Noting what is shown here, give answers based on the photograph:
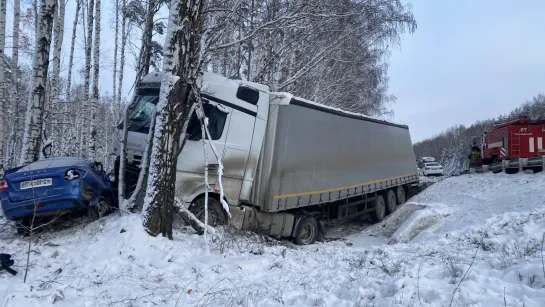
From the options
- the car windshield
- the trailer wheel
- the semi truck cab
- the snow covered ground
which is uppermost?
the semi truck cab

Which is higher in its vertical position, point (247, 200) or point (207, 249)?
point (247, 200)

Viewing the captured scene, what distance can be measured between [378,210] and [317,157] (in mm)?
5171

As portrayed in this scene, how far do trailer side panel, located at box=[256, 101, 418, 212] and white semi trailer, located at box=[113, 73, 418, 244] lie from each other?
0.02 metres

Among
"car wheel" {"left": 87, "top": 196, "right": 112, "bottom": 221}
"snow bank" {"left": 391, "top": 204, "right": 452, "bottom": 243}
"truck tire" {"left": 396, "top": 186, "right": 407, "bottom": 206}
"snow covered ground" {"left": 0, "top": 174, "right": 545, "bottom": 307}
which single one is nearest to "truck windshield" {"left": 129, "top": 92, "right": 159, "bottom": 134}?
"car wheel" {"left": 87, "top": 196, "right": 112, "bottom": 221}

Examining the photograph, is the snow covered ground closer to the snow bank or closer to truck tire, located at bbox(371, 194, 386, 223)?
the snow bank

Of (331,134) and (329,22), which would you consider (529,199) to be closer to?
(331,134)

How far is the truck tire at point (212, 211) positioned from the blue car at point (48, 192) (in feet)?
4.93

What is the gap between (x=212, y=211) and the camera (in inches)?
263

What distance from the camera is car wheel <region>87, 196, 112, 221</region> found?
6.15 meters

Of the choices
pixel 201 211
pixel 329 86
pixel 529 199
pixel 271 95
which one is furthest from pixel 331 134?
pixel 329 86

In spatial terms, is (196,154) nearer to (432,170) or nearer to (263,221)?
(263,221)

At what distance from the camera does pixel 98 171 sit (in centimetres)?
670

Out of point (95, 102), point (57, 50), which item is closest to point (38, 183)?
point (57, 50)

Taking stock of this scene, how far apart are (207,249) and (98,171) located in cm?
277
